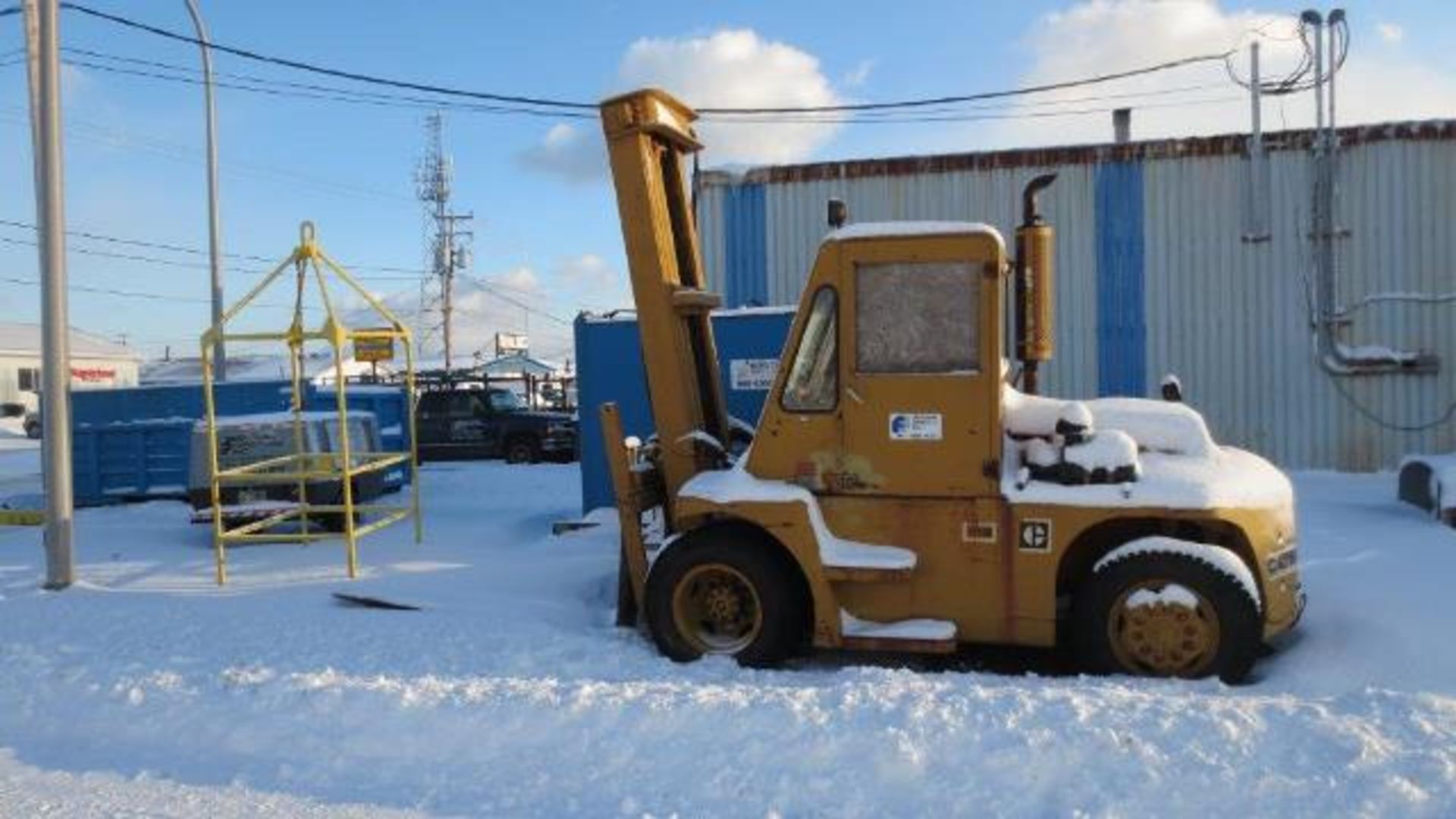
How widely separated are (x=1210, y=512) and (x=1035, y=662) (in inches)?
54.0

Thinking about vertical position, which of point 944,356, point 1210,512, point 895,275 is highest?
point 895,275

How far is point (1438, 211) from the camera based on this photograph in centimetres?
1434

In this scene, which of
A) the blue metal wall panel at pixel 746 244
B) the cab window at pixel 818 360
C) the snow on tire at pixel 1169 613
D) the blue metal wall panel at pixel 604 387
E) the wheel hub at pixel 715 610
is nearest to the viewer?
the snow on tire at pixel 1169 613

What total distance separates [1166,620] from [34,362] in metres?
61.7

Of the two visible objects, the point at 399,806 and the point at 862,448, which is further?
the point at 862,448

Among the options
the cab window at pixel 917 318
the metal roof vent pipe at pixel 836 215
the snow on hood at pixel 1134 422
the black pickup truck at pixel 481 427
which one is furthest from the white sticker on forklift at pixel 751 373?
the black pickup truck at pixel 481 427

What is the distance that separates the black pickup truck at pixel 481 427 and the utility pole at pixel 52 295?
45.9 feet

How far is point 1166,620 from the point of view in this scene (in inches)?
239

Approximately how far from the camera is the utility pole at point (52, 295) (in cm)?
949

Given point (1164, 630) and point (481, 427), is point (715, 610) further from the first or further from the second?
point (481, 427)

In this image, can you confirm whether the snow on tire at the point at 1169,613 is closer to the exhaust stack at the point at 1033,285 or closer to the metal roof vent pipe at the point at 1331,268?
the exhaust stack at the point at 1033,285

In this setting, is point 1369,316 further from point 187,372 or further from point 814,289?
point 187,372

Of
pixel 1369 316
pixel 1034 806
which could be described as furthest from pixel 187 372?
pixel 1034 806

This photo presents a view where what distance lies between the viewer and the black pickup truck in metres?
23.7
